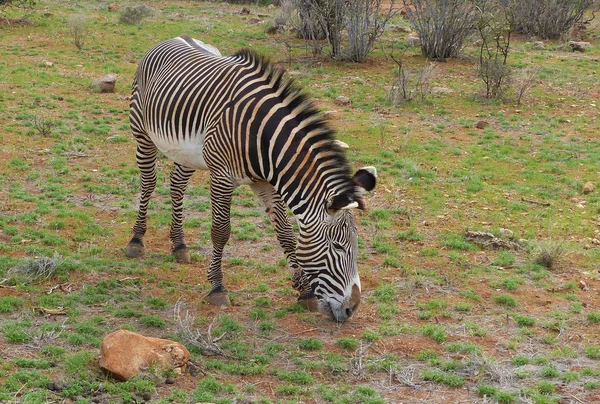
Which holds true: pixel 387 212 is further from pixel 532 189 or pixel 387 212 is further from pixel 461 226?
pixel 532 189

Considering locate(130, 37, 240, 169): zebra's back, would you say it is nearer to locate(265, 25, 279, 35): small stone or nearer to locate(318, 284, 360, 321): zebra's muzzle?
locate(318, 284, 360, 321): zebra's muzzle

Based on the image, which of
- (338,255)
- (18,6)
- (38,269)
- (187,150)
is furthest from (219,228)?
(18,6)

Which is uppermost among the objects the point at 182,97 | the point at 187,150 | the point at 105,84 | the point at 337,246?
the point at 182,97

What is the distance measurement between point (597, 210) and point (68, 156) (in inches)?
306

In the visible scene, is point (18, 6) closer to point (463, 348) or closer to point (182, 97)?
point (182, 97)

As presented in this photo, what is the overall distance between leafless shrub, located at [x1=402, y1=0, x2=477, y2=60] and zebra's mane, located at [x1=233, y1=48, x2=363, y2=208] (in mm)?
12532

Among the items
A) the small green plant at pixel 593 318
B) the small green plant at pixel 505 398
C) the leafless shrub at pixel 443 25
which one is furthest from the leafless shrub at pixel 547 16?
the small green plant at pixel 505 398

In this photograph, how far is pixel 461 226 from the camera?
32.2 feet

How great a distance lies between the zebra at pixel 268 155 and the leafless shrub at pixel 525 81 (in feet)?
30.6

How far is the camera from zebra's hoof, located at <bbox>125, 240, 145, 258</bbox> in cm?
850

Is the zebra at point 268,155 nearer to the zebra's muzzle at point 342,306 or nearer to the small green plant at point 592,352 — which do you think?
the zebra's muzzle at point 342,306

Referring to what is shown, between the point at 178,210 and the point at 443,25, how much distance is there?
1232cm

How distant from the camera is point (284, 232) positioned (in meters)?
7.41

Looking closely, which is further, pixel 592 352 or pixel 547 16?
pixel 547 16
